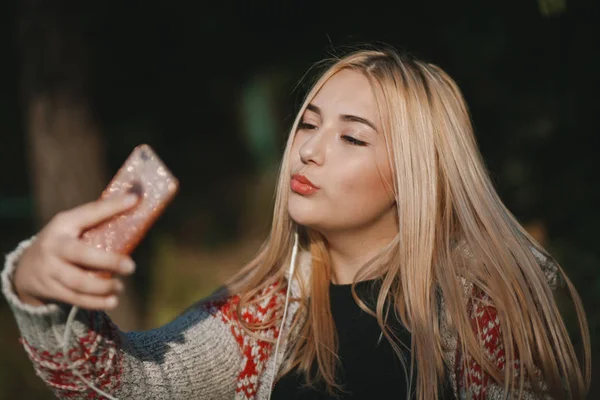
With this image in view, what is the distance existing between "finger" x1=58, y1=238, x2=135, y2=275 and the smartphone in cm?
8

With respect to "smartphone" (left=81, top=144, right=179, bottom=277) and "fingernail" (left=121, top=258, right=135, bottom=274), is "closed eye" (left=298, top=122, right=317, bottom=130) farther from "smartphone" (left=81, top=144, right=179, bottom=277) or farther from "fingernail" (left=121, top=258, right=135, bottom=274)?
"fingernail" (left=121, top=258, right=135, bottom=274)

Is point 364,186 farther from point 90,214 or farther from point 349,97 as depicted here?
point 90,214

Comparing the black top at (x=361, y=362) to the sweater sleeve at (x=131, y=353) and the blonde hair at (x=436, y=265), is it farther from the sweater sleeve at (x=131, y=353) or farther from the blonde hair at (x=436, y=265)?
the sweater sleeve at (x=131, y=353)

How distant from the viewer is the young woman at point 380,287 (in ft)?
6.14

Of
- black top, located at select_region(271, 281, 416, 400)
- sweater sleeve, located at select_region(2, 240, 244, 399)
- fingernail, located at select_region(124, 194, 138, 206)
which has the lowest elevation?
black top, located at select_region(271, 281, 416, 400)

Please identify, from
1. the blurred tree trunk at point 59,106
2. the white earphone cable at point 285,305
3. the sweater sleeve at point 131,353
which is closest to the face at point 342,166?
the white earphone cable at point 285,305

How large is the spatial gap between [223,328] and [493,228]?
3.02 ft

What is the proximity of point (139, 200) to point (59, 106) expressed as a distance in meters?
2.72

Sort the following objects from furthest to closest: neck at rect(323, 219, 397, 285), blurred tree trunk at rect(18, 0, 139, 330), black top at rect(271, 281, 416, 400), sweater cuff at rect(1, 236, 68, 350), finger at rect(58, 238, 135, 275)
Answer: blurred tree trunk at rect(18, 0, 139, 330), neck at rect(323, 219, 397, 285), black top at rect(271, 281, 416, 400), sweater cuff at rect(1, 236, 68, 350), finger at rect(58, 238, 135, 275)

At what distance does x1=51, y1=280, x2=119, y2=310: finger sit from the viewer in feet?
4.39

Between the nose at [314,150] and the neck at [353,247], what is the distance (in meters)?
0.27

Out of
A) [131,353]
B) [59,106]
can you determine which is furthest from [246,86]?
[131,353]

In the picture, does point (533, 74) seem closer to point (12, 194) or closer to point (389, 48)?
point (389, 48)

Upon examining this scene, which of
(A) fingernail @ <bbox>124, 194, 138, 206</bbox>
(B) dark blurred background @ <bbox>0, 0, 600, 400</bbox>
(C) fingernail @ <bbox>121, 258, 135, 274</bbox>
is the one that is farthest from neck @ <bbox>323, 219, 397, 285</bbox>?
(C) fingernail @ <bbox>121, 258, 135, 274</bbox>
